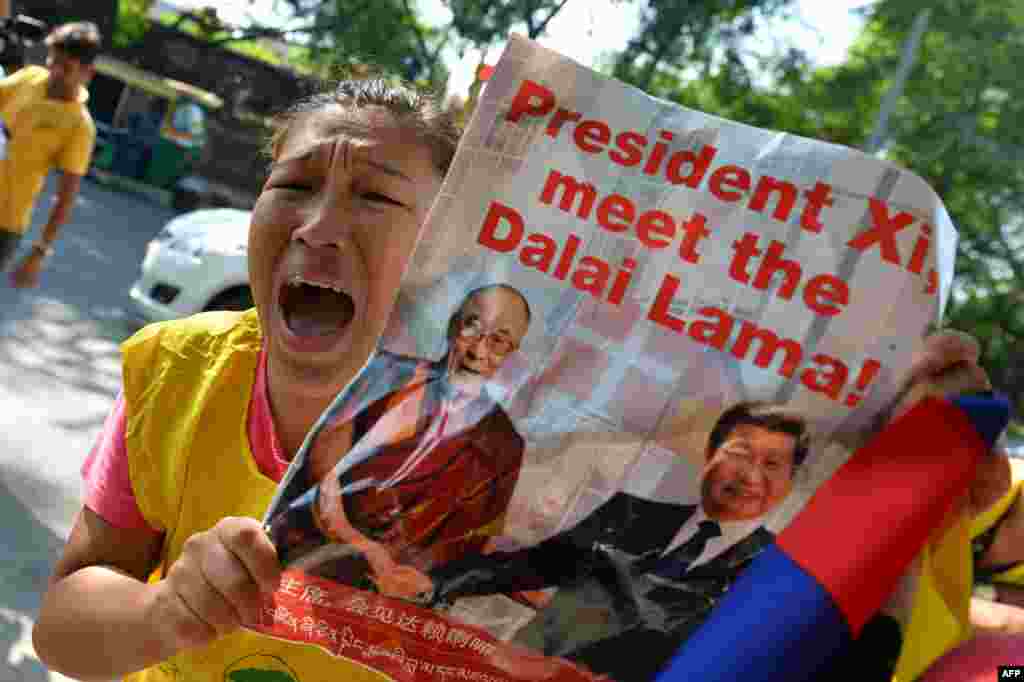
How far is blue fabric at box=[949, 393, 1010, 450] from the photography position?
96cm

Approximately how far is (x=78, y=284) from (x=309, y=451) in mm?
8414

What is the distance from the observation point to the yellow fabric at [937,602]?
39.3 inches

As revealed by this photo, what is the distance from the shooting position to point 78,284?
29.1 ft

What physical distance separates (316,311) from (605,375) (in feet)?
1.37

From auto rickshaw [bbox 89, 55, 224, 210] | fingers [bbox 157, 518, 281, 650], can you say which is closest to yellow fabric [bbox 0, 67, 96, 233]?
fingers [bbox 157, 518, 281, 650]

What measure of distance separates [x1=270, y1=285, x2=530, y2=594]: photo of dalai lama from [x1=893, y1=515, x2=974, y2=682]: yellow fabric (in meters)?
0.36

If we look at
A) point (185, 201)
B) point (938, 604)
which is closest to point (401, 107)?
point (938, 604)

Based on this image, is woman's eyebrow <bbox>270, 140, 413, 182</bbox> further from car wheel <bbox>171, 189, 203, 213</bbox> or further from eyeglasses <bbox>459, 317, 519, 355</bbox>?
car wheel <bbox>171, 189, 203, 213</bbox>

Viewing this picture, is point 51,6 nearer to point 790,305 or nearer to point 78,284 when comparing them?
point 78,284

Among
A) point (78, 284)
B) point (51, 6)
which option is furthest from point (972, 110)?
point (51, 6)

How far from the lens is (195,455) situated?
1354mm

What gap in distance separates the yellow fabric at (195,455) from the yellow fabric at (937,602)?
0.64m

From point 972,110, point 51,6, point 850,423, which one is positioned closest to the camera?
point 850,423

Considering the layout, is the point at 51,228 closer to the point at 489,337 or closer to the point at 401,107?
the point at 401,107
